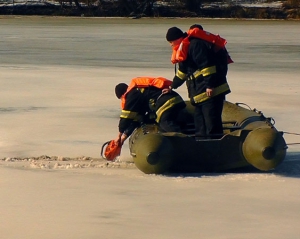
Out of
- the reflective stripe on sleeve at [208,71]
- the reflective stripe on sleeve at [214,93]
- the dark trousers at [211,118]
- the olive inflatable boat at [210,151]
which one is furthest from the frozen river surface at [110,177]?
the reflective stripe on sleeve at [208,71]

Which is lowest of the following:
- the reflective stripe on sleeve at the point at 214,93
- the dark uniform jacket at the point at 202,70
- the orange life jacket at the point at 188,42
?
the reflective stripe on sleeve at the point at 214,93

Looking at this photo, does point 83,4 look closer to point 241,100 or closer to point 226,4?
point 226,4

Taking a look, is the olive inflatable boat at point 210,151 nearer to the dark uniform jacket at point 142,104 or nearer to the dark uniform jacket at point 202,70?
the dark uniform jacket at point 142,104

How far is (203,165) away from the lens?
6730 millimetres

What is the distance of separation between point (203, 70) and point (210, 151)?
72cm

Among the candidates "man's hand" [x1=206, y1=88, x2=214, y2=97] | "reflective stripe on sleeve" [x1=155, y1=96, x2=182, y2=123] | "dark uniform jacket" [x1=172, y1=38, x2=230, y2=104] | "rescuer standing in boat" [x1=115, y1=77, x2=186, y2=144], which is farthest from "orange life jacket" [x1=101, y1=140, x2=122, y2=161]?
"man's hand" [x1=206, y1=88, x2=214, y2=97]

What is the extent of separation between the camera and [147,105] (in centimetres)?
703

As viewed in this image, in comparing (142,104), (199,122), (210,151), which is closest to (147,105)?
(142,104)

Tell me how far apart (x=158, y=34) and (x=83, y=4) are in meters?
17.2

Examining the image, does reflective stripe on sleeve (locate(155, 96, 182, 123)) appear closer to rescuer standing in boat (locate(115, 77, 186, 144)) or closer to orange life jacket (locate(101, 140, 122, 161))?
rescuer standing in boat (locate(115, 77, 186, 144))

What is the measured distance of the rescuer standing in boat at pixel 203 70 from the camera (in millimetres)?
6766

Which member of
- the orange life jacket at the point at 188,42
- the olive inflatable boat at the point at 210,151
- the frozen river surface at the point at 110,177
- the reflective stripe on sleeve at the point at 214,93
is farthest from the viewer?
the reflective stripe on sleeve at the point at 214,93

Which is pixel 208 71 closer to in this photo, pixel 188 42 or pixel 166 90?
pixel 188 42

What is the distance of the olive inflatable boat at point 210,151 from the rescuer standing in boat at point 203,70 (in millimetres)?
226
